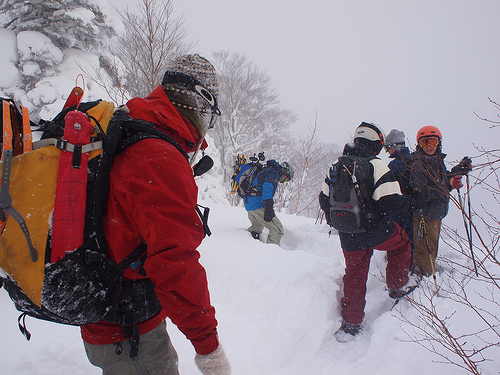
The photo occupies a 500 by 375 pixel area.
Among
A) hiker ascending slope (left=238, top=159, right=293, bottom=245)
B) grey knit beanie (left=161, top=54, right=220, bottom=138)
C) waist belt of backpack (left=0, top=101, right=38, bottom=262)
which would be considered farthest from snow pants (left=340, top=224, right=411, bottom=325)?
hiker ascending slope (left=238, top=159, right=293, bottom=245)

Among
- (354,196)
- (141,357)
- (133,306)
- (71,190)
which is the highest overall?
(71,190)

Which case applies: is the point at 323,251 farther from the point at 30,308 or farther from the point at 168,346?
the point at 30,308

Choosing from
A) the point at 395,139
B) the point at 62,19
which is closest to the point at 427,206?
the point at 395,139

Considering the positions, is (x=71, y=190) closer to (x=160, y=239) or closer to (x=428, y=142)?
(x=160, y=239)

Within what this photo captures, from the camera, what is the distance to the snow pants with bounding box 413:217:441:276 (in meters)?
3.89

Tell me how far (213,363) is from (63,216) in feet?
2.74

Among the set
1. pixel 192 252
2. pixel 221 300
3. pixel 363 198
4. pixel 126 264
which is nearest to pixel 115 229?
pixel 126 264

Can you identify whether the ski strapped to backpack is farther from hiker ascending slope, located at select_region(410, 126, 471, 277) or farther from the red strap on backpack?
hiker ascending slope, located at select_region(410, 126, 471, 277)

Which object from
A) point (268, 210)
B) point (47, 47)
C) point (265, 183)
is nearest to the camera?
point (268, 210)

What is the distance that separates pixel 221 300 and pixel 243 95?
18.9 metres

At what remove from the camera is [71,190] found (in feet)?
3.17

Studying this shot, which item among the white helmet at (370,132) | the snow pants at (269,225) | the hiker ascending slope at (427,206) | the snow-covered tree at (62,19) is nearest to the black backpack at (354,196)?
the white helmet at (370,132)

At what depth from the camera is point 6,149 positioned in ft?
3.00

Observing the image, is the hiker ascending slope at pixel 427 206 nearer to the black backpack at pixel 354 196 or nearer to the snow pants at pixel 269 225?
the black backpack at pixel 354 196
